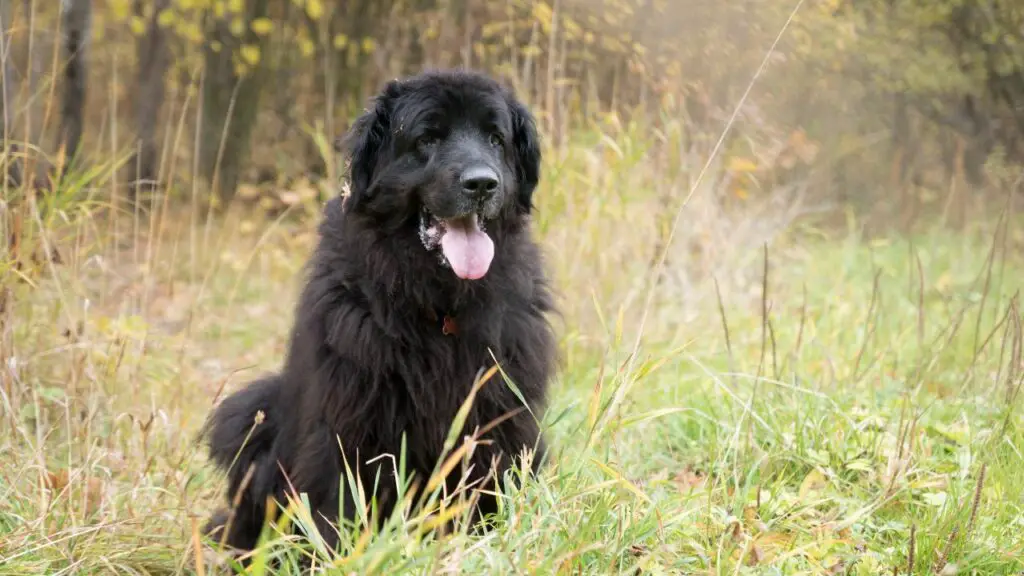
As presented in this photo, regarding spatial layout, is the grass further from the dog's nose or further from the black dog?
the dog's nose

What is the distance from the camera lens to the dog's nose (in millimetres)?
2998

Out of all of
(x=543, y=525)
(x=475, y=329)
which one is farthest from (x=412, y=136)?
(x=543, y=525)

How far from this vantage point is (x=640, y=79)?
6.68m

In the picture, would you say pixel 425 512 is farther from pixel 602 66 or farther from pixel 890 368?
pixel 602 66

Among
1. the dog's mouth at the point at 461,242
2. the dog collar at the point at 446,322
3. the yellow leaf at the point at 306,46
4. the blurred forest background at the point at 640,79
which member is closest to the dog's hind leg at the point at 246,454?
the dog collar at the point at 446,322

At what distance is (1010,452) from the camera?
309 cm

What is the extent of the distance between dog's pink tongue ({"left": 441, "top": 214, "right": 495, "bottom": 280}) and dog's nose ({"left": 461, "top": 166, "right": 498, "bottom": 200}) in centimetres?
9

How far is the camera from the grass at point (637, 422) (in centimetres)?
237

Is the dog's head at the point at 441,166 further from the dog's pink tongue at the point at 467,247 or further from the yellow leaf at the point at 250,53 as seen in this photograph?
the yellow leaf at the point at 250,53

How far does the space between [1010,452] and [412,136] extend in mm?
2303

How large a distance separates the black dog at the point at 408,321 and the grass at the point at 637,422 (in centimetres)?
25

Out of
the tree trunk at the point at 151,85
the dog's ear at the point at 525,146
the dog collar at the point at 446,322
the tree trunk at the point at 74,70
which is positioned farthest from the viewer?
the tree trunk at the point at 151,85

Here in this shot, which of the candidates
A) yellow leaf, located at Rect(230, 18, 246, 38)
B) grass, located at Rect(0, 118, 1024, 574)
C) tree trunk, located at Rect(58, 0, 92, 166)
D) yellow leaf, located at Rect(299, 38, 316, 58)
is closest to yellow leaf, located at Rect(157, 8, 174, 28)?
yellow leaf, located at Rect(230, 18, 246, 38)

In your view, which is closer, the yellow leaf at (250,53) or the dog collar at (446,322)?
the dog collar at (446,322)
